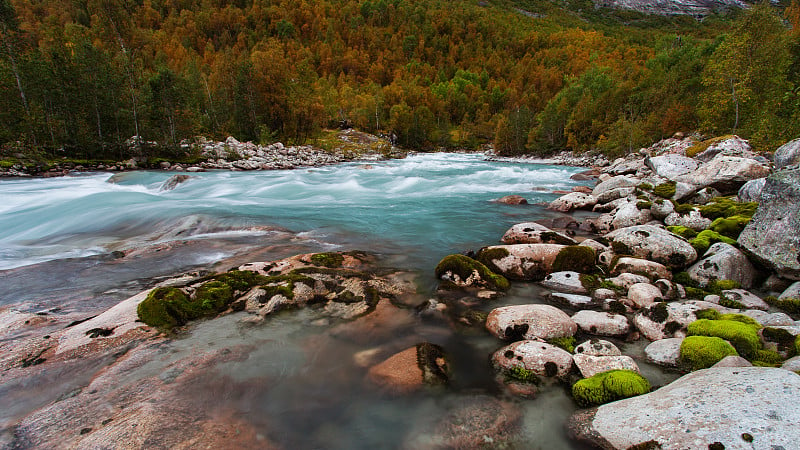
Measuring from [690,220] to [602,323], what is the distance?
765 centimetres

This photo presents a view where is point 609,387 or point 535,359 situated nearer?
point 609,387

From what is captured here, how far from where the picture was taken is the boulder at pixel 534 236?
9.88m

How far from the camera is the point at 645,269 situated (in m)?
7.58

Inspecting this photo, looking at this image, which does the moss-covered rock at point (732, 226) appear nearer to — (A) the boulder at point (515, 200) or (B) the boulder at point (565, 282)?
(B) the boulder at point (565, 282)

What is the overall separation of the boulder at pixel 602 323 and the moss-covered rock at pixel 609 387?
4.57 ft

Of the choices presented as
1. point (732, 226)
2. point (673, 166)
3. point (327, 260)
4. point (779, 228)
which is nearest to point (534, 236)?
point (732, 226)

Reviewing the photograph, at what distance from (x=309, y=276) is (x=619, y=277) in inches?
278

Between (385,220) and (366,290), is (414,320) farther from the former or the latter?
(385,220)

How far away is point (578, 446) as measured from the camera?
369 cm

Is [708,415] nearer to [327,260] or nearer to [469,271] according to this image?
[469,271]

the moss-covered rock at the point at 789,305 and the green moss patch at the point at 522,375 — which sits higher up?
the moss-covered rock at the point at 789,305

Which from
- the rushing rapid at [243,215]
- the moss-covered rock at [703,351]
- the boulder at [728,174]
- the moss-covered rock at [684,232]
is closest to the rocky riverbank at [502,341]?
the moss-covered rock at [703,351]

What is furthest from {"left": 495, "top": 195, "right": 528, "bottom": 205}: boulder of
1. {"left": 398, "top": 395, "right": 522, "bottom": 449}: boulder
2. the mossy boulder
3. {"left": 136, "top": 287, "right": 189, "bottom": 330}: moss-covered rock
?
{"left": 136, "top": 287, "right": 189, "bottom": 330}: moss-covered rock

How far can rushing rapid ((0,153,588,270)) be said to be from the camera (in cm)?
1145
